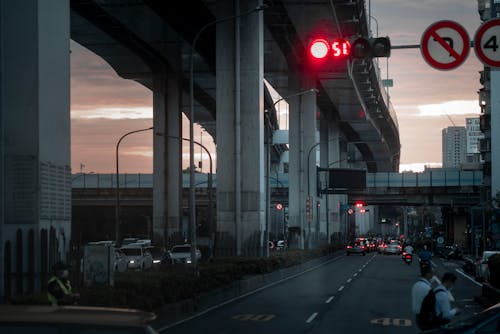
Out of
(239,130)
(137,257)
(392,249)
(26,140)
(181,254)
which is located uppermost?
(239,130)

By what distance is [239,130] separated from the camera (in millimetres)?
47500

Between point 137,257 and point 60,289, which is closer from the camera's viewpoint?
point 60,289

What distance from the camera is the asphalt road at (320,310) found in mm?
22536

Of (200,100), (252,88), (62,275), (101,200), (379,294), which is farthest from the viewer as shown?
(101,200)

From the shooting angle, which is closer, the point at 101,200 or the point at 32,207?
the point at 32,207

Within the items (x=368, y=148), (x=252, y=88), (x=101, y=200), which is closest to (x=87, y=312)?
(x=252, y=88)

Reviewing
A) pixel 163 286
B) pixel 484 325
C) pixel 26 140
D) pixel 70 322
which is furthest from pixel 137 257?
pixel 70 322

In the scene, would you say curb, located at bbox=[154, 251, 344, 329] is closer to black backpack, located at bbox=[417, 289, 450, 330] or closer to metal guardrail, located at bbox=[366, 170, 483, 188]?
black backpack, located at bbox=[417, 289, 450, 330]

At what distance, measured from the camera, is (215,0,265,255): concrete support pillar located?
47031mm

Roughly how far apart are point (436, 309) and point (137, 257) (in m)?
41.4

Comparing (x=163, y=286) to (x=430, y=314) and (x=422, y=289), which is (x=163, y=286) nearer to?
(x=422, y=289)

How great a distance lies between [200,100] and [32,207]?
2377 inches

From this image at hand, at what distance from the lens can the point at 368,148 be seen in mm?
126625

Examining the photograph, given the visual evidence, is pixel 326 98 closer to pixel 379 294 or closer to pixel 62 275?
pixel 379 294
